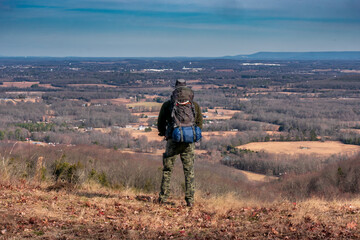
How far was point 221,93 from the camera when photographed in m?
158

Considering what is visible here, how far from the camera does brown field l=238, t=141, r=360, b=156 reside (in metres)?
62.9

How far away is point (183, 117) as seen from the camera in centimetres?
934

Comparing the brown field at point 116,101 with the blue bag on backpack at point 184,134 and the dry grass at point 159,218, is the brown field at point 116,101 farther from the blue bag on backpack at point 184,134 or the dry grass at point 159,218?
the blue bag on backpack at point 184,134

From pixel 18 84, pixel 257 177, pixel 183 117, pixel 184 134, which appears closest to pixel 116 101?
pixel 18 84

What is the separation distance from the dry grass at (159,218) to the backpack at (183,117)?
1.76 meters

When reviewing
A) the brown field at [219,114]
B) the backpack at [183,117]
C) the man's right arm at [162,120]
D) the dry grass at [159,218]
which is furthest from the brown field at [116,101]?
the backpack at [183,117]

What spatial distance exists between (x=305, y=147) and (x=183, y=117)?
62.7 meters

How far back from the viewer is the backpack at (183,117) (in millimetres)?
9258

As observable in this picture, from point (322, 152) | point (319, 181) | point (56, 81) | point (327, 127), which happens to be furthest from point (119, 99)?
point (319, 181)

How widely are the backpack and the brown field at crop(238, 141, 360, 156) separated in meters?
55.4

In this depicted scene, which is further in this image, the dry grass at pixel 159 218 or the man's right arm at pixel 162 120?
the man's right arm at pixel 162 120

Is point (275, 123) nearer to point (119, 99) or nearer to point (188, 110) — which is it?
point (119, 99)

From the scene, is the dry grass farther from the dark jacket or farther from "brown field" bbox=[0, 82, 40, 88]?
"brown field" bbox=[0, 82, 40, 88]

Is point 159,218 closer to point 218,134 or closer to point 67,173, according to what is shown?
point 67,173
